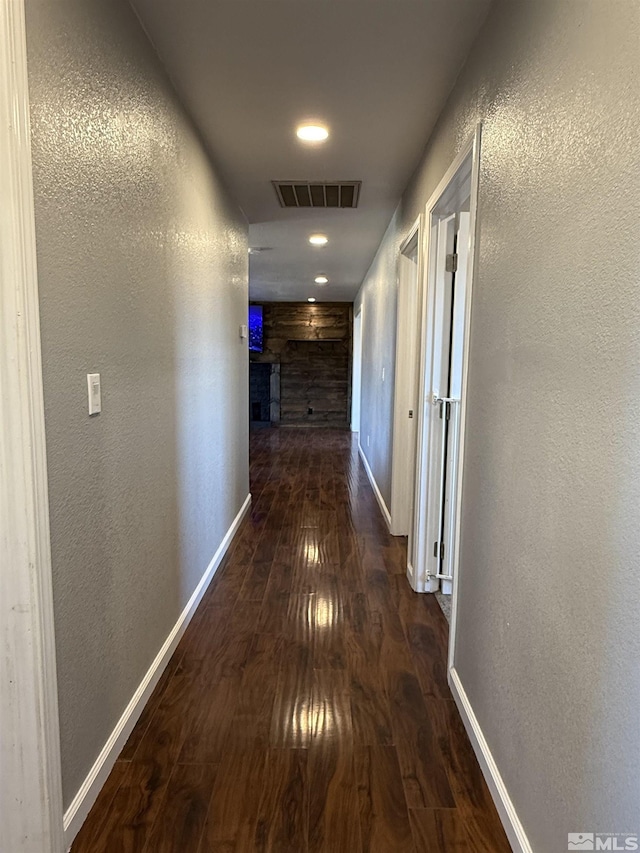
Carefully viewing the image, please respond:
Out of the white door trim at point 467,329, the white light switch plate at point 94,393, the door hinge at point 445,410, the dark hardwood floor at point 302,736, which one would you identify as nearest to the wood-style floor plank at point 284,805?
the dark hardwood floor at point 302,736

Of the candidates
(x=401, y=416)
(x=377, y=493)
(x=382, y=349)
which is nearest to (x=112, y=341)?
(x=401, y=416)

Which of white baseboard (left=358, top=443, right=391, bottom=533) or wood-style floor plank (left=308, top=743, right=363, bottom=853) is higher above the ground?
white baseboard (left=358, top=443, right=391, bottom=533)

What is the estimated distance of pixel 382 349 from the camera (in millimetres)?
4738

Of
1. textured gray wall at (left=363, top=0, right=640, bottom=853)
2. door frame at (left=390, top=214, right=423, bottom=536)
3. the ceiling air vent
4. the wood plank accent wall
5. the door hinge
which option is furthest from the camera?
the wood plank accent wall

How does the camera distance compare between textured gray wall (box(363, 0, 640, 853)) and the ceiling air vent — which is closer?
textured gray wall (box(363, 0, 640, 853))

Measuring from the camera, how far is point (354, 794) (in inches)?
58.8

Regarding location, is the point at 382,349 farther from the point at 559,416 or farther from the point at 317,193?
the point at 559,416

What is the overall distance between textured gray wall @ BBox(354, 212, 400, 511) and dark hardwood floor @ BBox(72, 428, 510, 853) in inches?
56.8

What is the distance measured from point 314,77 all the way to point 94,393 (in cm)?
156

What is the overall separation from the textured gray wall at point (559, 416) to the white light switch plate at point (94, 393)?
3.69 feet

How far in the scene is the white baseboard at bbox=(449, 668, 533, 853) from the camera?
1.29m

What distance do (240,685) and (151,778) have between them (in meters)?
0.50

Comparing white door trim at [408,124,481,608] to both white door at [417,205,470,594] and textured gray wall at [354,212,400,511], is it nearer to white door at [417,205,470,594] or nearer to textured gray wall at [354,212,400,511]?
white door at [417,205,470,594]

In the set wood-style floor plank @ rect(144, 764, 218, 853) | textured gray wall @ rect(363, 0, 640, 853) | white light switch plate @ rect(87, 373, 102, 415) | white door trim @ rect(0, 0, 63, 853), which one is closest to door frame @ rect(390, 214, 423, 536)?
Answer: textured gray wall @ rect(363, 0, 640, 853)
